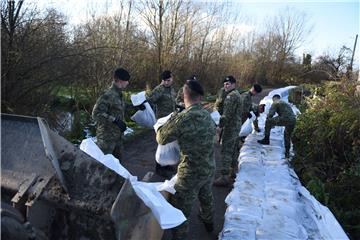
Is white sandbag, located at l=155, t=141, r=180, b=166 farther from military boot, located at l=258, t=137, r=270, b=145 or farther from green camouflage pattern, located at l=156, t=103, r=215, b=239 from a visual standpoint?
military boot, located at l=258, t=137, r=270, b=145

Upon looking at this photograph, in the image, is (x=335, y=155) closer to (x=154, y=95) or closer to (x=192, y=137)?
(x=154, y=95)

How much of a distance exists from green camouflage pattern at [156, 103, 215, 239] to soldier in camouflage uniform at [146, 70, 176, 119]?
10.6ft

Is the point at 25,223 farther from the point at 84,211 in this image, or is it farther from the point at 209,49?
the point at 209,49

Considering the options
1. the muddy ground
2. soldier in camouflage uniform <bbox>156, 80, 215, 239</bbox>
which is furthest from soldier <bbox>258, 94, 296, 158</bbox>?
soldier in camouflage uniform <bbox>156, 80, 215, 239</bbox>

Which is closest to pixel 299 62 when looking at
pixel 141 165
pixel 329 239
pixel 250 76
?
pixel 250 76

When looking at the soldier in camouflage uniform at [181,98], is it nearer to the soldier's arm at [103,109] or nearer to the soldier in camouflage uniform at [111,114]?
the soldier in camouflage uniform at [111,114]

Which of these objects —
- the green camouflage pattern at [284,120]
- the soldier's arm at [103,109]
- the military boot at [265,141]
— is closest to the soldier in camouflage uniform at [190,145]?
the soldier's arm at [103,109]

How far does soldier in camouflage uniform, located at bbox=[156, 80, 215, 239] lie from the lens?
14.9ft

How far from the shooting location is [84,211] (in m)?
3.16

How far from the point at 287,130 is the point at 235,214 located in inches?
175

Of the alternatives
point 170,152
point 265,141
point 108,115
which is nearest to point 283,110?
point 265,141

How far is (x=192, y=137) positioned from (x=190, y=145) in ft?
0.34

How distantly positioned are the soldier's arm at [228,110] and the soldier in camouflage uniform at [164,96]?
51.4 inches

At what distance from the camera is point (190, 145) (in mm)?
4594
